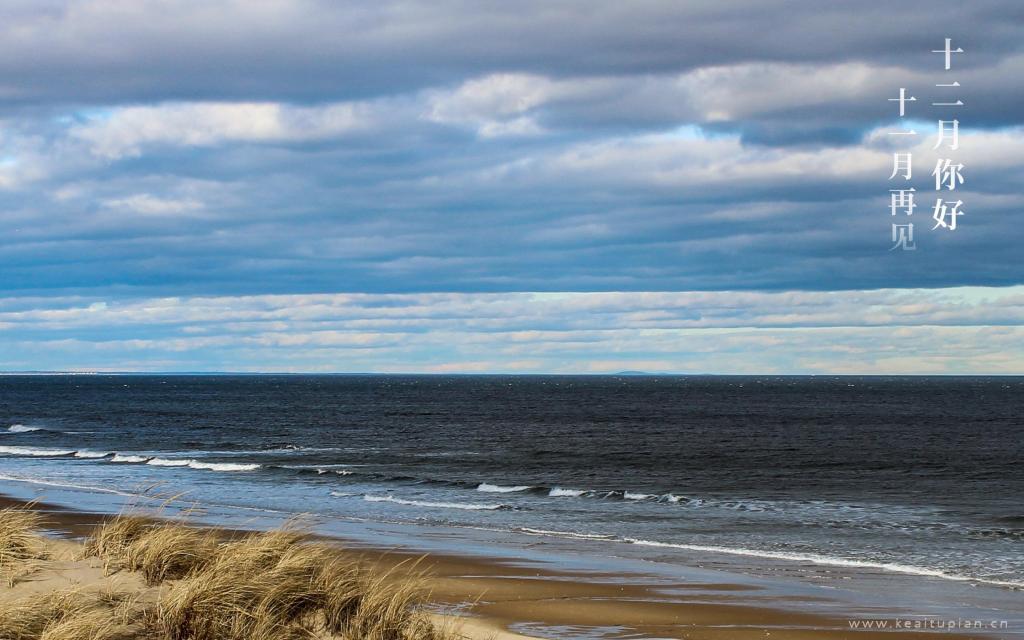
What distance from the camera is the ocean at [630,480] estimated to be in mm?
23234

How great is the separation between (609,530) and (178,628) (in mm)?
16787

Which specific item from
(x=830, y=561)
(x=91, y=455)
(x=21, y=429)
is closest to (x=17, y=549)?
(x=830, y=561)

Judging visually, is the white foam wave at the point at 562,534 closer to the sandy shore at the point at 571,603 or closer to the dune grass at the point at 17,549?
the sandy shore at the point at 571,603

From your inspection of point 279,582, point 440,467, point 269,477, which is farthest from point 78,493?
point 279,582

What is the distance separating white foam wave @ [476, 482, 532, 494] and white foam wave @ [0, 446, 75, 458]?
26.8 meters

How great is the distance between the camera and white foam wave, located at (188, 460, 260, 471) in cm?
4269

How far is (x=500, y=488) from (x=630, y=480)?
5938 millimetres

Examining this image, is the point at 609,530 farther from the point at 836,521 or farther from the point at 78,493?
the point at 78,493

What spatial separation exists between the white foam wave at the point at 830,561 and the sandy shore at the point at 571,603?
13.9 feet

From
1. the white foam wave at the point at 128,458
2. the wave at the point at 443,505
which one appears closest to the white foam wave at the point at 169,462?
the white foam wave at the point at 128,458

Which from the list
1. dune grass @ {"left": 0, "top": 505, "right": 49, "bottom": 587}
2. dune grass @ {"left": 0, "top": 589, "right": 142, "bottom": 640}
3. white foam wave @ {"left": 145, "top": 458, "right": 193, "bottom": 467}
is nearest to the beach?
white foam wave @ {"left": 145, "top": 458, "right": 193, "bottom": 467}

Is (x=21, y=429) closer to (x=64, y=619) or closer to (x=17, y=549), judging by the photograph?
(x=17, y=549)

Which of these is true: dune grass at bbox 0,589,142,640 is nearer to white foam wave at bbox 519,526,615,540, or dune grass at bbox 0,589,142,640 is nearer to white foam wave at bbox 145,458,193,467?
white foam wave at bbox 519,526,615,540

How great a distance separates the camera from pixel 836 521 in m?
27.0
